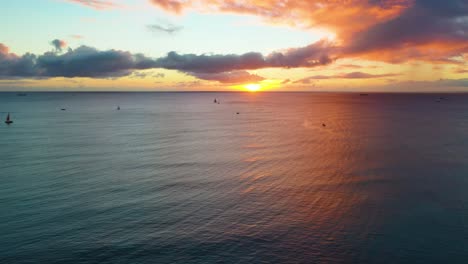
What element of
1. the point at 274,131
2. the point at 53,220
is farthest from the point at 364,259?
the point at 274,131

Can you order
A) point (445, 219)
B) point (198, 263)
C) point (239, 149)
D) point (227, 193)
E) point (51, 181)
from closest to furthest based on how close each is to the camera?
1. point (198, 263)
2. point (445, 219)
3. point (227, 193)
4. point (51, 181)
5. point (239, 149)

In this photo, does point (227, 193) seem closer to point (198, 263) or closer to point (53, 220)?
point (198, 263)

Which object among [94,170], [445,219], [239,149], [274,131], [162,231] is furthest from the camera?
[274,131]

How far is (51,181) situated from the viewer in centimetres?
4881

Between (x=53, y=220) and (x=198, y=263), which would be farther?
(x=53, y=220)

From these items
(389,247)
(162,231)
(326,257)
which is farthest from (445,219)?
(162,231)

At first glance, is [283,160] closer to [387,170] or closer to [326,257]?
[387,170]

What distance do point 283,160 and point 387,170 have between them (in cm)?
1963

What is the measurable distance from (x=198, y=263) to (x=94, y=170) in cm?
3625

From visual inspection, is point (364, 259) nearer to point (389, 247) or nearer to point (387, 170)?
point (389, 247)

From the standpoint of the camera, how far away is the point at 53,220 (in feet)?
116

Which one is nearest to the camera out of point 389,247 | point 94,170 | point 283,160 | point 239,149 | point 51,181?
point 389,247

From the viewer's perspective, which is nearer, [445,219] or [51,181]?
[445,219]

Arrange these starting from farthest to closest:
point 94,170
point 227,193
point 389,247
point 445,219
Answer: point 94,170, point 227,193, point 445,219, point 389,247
